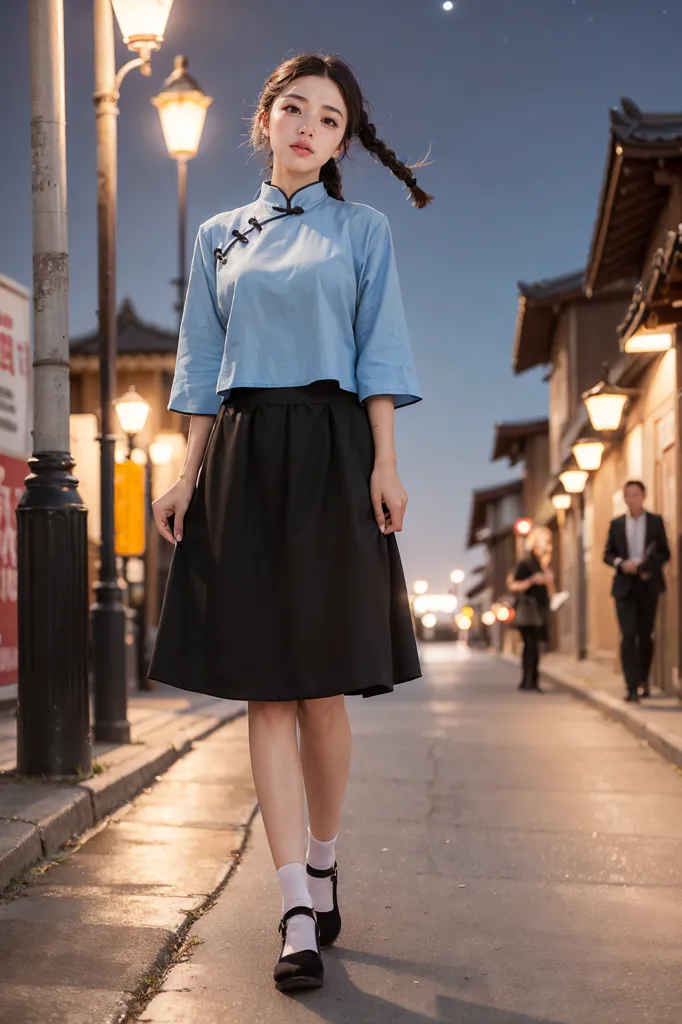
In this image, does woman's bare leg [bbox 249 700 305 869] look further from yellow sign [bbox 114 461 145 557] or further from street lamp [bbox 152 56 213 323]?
yellow sign [bbox 114 461 145 557]

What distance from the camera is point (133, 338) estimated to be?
3562 centimetres

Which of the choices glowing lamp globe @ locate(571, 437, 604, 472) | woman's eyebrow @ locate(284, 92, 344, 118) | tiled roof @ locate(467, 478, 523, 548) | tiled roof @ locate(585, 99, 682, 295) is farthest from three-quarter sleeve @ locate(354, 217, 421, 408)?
tiled roof @ locate(467, 478, 523, 548)

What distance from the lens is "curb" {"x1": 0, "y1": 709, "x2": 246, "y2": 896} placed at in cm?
403

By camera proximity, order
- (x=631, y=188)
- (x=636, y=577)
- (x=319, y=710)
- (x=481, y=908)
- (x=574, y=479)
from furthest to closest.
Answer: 1. (x=574, y=479)
2. (x=631, y=188)
3. (x=636, y=577)
4. (x=481, y=908)
5. (x=319, y=710)

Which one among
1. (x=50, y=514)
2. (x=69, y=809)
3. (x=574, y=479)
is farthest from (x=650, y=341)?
(x=69, y=809)

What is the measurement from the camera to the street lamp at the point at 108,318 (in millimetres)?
7105

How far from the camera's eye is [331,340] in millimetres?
3158

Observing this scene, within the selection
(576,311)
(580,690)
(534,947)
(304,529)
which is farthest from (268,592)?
(576,311)

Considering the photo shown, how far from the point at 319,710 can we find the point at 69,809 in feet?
6.32

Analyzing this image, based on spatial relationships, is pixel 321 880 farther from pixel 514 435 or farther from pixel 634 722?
pixel 514 435

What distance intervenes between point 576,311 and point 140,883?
76.7 feet

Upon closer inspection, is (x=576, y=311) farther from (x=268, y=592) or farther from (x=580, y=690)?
(x=268, y=592)

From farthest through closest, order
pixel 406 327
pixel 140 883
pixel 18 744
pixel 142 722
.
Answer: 1. pixel 142 722
2. pixel 18 744
3. pixel 140 883
4. pixel 406 327

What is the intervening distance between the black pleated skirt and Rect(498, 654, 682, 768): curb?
4508 millimetres
